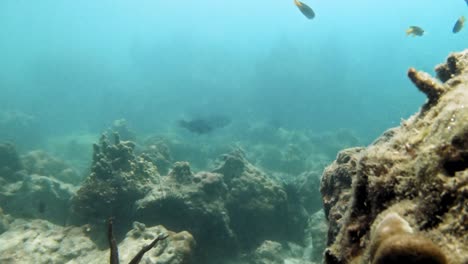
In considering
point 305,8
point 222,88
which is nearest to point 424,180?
point 305,8

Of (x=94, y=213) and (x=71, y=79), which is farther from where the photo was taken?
(x=71, y=79)

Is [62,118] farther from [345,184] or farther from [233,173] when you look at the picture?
[345,184]

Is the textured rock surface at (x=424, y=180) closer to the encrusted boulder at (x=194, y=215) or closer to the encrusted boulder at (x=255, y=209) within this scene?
the encrusted boulder at (x=194, y=215)

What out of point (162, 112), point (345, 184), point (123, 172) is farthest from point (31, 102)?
point (345, 184)

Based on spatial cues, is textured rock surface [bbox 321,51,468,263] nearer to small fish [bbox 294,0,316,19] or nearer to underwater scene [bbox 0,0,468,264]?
underwater scene [bbox 0,0,468,264]

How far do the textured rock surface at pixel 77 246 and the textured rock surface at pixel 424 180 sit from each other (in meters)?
4.20

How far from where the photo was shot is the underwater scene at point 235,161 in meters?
2.00

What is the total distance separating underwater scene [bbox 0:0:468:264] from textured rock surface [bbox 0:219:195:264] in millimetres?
34

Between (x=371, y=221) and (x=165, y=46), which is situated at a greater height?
(x=165, y=46)

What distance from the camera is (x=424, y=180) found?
1885mm

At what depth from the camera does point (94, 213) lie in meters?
7.94

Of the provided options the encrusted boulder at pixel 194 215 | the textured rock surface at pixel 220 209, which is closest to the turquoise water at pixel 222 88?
the textured rock surface at pixel 220 209

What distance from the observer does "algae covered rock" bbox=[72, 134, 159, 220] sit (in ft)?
26.3

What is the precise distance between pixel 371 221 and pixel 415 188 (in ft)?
1.31
